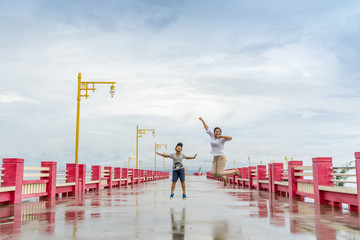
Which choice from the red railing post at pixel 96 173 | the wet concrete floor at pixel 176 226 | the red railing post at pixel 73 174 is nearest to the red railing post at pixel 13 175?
the wet concrete floor at pixel 176 226

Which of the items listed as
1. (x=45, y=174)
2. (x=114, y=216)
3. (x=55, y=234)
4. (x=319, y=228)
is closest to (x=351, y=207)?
(x=319, y=228)

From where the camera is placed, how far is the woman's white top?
453 inches

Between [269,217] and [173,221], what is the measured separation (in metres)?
2.37

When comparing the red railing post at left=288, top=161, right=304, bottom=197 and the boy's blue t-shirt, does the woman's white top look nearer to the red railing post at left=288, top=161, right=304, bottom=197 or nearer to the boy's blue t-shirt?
the boy's blue t-shirt

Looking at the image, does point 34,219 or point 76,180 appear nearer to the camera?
point 34,219

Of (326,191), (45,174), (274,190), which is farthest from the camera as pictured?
(274,190)

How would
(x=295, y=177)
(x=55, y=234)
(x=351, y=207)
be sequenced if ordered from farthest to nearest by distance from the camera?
(x=295, y=177), (x=351, y=207), (x=55, y=234)

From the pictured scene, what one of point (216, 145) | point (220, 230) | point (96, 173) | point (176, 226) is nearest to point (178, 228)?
point (176, 226)

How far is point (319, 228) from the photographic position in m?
6.66

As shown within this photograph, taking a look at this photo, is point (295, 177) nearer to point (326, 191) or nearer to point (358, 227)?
point (326, 191)

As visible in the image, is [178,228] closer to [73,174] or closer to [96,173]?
[73,174]

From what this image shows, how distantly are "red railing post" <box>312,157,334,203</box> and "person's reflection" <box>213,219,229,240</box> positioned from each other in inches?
243

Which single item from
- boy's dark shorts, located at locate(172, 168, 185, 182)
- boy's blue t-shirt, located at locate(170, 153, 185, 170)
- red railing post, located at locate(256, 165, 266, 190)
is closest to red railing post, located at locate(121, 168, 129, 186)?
red railing post, located at locate(256, 165, 266, 190)

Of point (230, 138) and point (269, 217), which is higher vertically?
point (230, 138)
